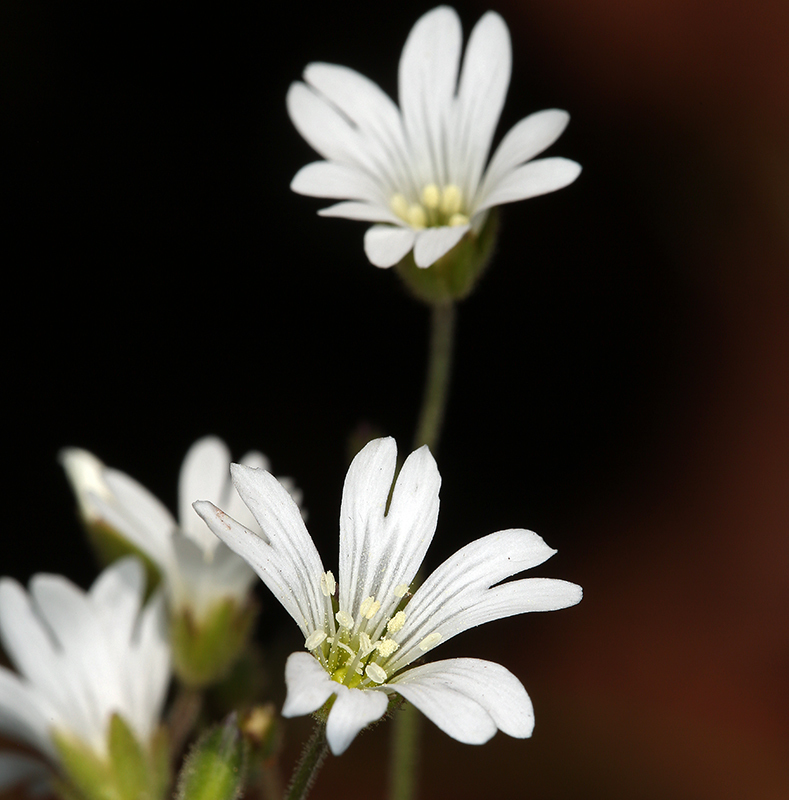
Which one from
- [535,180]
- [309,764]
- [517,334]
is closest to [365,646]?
[309,764]

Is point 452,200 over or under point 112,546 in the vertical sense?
over

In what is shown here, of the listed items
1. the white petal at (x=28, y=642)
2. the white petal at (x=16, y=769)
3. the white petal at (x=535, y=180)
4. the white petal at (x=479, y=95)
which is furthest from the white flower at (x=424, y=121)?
the white petal at (x=16, y=769)

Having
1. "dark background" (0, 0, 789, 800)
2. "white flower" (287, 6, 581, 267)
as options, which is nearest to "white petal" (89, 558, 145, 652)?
"white flower" (287, 6, 581, 267)

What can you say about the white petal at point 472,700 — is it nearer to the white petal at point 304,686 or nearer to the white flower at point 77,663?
the white petal at point 304,686

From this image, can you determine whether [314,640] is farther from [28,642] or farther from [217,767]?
[28,642]

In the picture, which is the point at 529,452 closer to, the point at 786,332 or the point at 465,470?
the point at 465,470

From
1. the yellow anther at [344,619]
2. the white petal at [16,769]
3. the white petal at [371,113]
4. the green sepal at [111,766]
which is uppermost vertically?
the white petal at [371,113]
